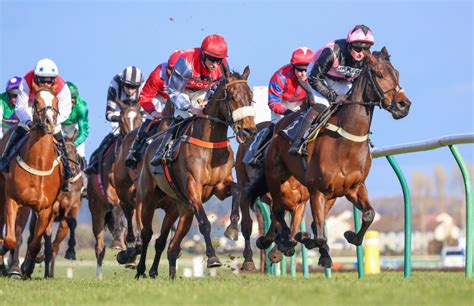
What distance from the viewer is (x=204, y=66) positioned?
13.9 m

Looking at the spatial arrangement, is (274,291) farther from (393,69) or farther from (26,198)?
(26,198)

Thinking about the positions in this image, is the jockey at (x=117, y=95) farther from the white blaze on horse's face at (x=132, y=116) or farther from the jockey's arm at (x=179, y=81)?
the jockey's arm at (x=179, y=81)

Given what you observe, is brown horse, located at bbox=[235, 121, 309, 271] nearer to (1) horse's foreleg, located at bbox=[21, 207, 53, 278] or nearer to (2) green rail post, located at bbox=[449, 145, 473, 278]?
(1) horse's foreleg, located at bbox=[21, 207, 53, 278]

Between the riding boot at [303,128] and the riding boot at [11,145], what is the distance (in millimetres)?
4144

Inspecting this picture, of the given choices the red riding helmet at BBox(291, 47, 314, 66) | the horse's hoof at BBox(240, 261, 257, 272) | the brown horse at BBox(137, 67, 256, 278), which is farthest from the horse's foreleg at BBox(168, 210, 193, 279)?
Result: the red riding helmet at BBox(291, 47, 314, 66)

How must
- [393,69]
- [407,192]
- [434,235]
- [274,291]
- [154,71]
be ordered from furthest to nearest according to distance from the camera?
[434,235] → [154,71] → [407,192] → [393,69] → [274,291]

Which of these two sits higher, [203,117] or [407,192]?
[203,117]

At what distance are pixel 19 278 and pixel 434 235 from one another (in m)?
58.0

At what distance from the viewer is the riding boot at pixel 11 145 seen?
14.9 metres

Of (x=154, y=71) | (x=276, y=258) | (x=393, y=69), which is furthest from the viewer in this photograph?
(x=154, y=71)

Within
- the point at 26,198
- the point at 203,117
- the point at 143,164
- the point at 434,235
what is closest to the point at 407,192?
the point at 203,117

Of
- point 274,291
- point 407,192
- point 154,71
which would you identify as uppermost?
point 154,71

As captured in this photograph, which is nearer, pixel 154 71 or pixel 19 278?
pixel 19 278

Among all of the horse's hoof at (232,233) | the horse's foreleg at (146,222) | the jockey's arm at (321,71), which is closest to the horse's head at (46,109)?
the horse's foreleg at (146,222)
